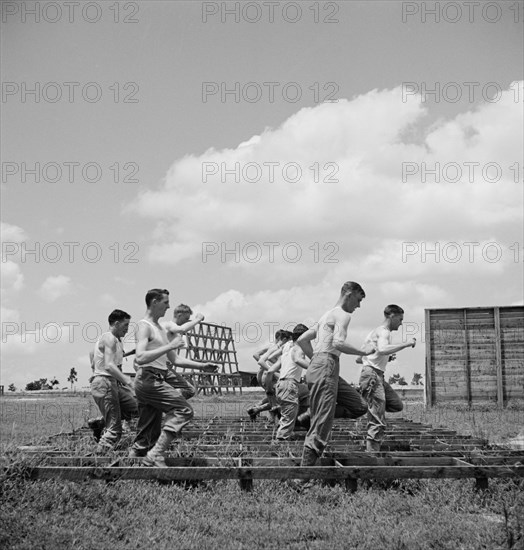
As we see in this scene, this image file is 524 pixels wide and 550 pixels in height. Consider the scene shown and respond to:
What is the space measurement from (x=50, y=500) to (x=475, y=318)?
56.9 feet

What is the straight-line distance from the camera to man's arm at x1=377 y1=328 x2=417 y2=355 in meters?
8.31

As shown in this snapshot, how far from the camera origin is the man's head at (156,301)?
746cm

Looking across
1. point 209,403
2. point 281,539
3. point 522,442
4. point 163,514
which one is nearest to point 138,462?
point 163,514

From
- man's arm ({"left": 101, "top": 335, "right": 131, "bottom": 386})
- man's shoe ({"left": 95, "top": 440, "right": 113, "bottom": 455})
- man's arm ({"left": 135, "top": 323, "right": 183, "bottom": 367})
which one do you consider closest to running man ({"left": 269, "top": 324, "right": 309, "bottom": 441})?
man's arm ({"left": 101, "top": 335, "right": 131, "bottom": 386})

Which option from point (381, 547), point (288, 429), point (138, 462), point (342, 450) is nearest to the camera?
point (381, 547)

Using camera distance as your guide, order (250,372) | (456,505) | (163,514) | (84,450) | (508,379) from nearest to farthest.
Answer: (163,514) → (456,505) → (84,450) → (508,379) → (250,372)

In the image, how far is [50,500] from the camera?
604 cm

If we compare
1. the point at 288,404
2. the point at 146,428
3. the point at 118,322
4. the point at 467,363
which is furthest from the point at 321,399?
the point at 467,363

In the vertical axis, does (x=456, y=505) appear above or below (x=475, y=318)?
below

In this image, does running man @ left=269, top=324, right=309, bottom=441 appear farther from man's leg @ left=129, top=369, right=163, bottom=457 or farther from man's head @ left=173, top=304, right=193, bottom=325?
man's leg @ left=129, top=369, right=163, bottom=457

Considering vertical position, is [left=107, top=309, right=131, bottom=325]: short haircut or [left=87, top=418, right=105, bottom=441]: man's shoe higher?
[left=107, top=309, right=131, bottom=325]: short haircut

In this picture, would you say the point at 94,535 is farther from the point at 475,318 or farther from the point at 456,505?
the point at 475,318

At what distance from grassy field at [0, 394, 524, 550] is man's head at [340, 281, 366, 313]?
1.77 metres

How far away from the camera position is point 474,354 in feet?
69.5
